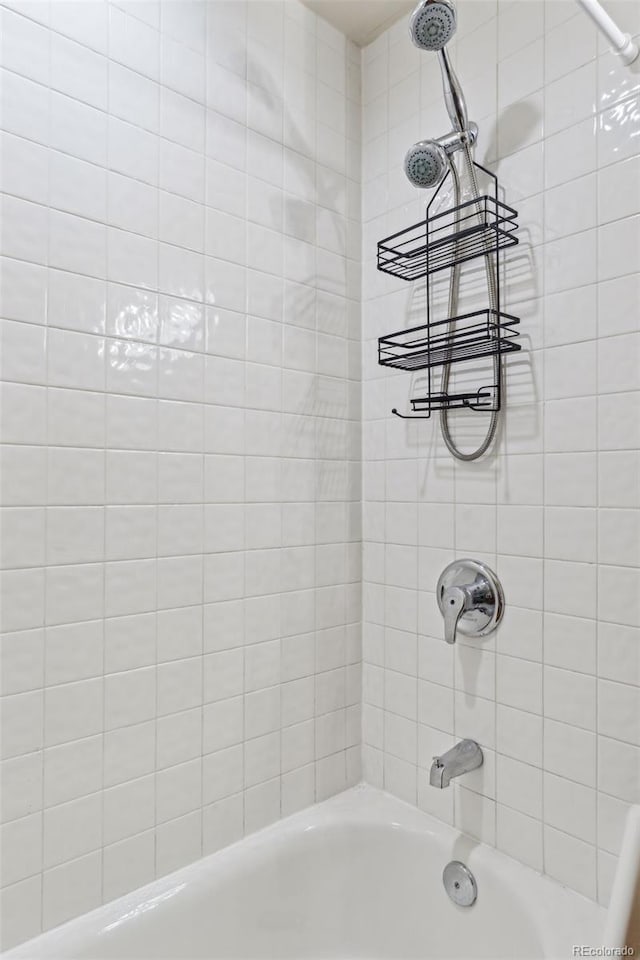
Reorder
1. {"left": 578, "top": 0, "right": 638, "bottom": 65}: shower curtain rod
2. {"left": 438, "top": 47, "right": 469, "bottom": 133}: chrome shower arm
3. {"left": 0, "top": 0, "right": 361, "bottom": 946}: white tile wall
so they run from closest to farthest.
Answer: {"left": 578, "top": 0, "right": 638, "bottom": 65}: shower curtain rod < {"left": 0, "top": 0, "right": 361, "bottom": 946}: white tile wall < {"left": 438, "top": 47, "right": 469, "bottom": 133}: chrome shower arm

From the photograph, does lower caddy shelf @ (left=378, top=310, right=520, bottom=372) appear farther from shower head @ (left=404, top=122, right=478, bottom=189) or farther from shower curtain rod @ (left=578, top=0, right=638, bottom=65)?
shower curtain rod @ (left=578, top=0, right=638, bottom=65)

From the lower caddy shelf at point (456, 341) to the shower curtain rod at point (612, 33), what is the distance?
0.51 m

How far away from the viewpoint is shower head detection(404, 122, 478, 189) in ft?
4.50

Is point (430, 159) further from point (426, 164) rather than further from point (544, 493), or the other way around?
point (544, 493)

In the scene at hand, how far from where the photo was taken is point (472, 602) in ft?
4.59

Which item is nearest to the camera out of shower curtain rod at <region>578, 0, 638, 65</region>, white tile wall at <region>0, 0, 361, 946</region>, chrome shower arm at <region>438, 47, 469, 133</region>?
shower curtain rod at <region>578, 0, 638, 65</region>

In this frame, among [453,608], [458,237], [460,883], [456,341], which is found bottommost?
[460,883]

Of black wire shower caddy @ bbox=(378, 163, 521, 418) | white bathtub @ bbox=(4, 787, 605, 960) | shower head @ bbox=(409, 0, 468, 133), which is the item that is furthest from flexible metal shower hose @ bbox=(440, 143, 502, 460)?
white bathtub @ bbox=(4, 787, 605, 960)

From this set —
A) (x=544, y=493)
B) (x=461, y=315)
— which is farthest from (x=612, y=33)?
(x=544, y=493)

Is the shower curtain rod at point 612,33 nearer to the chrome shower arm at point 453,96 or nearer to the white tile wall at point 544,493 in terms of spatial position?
the white tile wall at point 544,493

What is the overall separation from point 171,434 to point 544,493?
32.8 inches

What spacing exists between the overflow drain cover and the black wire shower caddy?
1.06m

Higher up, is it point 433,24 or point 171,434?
point 433,24

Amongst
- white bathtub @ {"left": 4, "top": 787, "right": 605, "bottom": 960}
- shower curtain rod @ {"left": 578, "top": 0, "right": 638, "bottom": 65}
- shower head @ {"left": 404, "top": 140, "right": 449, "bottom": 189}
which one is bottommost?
white bathtub @ {"left": 4, "top": 787, "right": 605, "bottom": 960}
